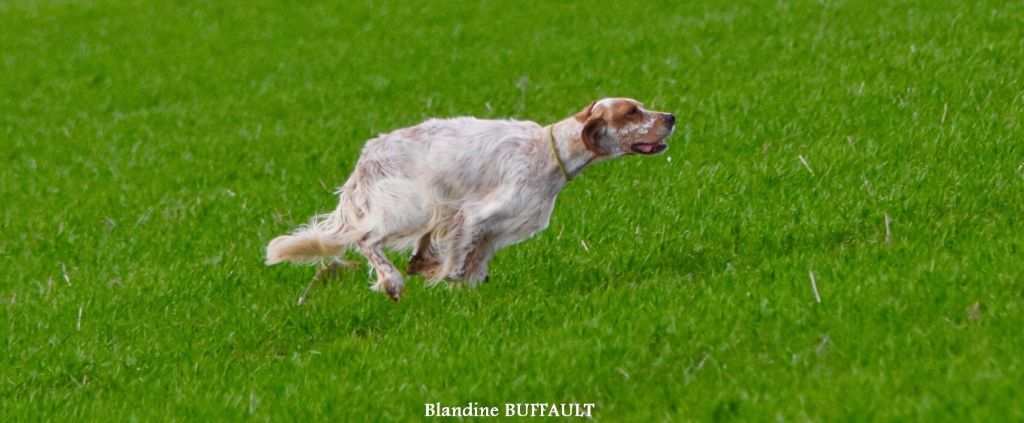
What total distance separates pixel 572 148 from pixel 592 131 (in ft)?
0.49

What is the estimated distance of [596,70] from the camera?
14.3m

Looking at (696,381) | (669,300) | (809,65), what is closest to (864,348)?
(696,381)

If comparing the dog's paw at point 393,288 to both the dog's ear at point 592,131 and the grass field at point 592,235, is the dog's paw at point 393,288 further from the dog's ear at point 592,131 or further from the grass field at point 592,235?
the dog's ear at point 592,131

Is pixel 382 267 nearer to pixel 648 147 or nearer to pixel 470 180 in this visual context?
pixel 470 180

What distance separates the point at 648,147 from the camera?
7367 mm

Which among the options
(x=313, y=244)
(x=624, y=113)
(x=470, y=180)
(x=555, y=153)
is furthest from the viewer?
(x=313, y=244)

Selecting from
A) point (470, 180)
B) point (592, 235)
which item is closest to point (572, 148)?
point (470, 180)

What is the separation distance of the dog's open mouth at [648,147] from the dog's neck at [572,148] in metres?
0.18

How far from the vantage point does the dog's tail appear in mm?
7965

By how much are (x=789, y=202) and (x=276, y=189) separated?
175 inches

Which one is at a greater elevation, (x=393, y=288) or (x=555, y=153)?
(x=555, y=153)

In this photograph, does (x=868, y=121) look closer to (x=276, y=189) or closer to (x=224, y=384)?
(x=276, y=189)

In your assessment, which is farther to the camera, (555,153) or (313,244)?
(313,244)

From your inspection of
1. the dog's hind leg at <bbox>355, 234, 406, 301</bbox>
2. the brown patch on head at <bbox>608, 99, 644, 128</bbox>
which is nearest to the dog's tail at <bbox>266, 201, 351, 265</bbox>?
the dog's hind leg at <bbox>355, 234, 406, 301</bbox>
